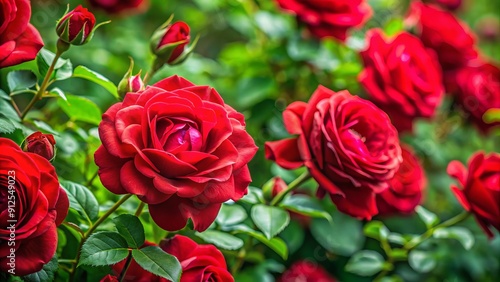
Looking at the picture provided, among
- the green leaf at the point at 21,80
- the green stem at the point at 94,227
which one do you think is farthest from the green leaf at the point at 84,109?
the green stem at the point at 94,227

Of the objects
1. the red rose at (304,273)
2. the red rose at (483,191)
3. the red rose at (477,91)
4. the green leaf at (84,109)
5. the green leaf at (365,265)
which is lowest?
the red rose at (304,273)

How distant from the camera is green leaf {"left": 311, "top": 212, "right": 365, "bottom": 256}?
114 cm

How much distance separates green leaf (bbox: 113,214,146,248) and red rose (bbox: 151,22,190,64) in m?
0.25

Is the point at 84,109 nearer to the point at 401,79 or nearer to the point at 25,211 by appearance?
the point at 25,211

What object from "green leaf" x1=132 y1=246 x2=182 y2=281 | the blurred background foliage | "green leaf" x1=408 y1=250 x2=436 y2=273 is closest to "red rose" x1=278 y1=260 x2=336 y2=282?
the blurred background foliage

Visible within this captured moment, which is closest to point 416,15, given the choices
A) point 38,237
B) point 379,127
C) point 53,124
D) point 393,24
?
point 393,24

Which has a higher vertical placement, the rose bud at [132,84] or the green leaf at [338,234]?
the rose bud at [132,84]

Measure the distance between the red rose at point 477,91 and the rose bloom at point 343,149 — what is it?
0.57 m

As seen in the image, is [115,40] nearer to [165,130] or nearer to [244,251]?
[244,251]

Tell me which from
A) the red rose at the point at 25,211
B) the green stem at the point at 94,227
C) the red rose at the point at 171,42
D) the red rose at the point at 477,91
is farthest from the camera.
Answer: the red rose at the point at 477,91

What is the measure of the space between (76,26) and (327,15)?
1.83 ft

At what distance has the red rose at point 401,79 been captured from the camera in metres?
1.14

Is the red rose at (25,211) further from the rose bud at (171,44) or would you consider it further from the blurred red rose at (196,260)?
the rose bud at (171,44)

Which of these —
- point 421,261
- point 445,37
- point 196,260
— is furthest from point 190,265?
point 445,37
